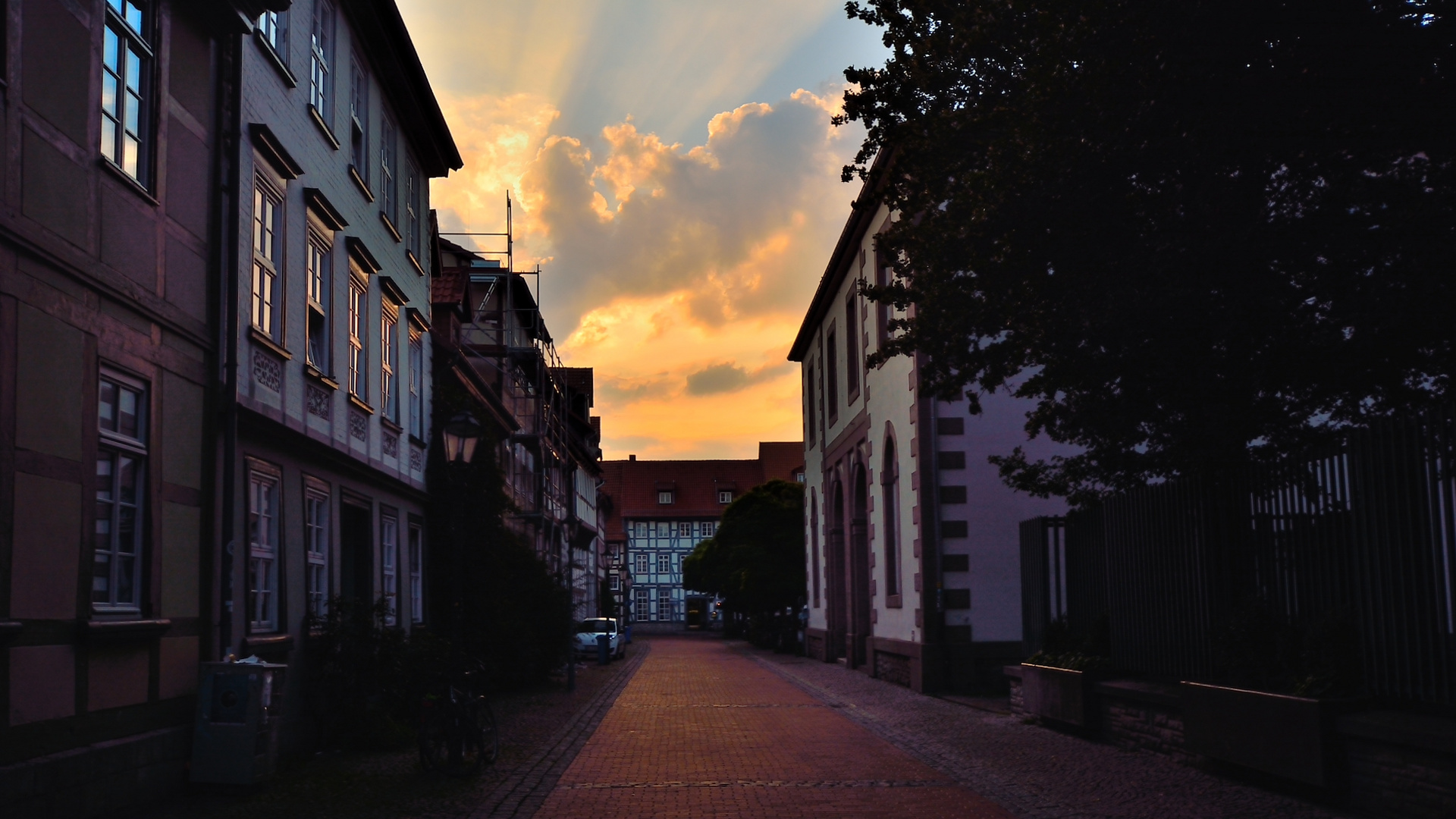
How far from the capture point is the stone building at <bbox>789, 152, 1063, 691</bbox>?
25.3 meters

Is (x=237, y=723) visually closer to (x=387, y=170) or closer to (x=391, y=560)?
(x=391, y=560)

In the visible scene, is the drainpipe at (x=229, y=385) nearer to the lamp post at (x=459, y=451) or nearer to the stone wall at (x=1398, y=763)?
the lamp post at (x=459, y=451)

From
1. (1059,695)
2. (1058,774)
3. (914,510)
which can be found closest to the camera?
(1058,774)

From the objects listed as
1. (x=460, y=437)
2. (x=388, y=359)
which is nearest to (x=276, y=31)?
(x=460, y=437)

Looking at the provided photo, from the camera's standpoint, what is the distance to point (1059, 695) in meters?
16.5

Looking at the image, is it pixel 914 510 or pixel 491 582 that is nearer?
pixel 491 582

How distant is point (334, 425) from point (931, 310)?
7.77m

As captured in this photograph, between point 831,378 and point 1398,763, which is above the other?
point 831,378

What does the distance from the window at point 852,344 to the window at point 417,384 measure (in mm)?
13072

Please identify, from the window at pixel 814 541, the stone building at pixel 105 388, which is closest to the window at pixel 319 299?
the stone building at pixel 105 388

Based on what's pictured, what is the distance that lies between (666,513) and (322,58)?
10535 cm

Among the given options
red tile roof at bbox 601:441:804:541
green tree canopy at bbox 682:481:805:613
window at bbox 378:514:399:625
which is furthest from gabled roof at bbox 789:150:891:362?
red tile roof at bbox 601:441:804:541

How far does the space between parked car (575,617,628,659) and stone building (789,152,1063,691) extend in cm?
859

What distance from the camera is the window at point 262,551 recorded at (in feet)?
46.4
